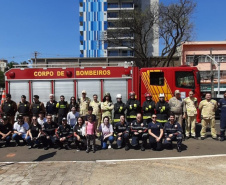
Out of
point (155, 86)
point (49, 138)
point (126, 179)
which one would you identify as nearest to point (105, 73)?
point (155, 86)

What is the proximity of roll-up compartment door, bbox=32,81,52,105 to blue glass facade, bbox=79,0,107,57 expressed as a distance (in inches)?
1998

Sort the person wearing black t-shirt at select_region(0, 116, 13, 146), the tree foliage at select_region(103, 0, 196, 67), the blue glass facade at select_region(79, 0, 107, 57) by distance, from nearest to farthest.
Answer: the person wearing black t-shirt at select_region(0, 116, 13, 146)
the tree foliage at select_region(103, 0, 196, 67)
the blue glass facade at select_region(79, 0, 107, 57)

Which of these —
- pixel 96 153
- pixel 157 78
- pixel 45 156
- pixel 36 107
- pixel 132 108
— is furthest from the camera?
pixel 157 78

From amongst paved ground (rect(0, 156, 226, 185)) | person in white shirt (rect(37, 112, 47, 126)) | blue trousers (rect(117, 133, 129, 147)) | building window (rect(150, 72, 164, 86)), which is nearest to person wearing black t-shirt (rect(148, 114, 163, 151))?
blue trousers (rect(117, 133, 129, 147))

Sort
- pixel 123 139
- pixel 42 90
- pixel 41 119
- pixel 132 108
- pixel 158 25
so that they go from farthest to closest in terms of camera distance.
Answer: pixel 158 25
pixel 42 90
pixel 41 119
pixel 132 108
pixel 123 139

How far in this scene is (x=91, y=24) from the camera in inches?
2414

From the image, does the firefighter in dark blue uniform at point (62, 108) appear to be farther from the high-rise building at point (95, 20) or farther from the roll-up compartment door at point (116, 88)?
the high-rise building at point (95, 20)

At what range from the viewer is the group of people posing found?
23.6 ft

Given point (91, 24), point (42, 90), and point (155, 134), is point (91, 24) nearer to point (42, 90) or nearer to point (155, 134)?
point (42, 90)

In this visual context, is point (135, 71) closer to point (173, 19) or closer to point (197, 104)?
point (197, 104)

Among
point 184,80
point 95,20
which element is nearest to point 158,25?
point 184,80

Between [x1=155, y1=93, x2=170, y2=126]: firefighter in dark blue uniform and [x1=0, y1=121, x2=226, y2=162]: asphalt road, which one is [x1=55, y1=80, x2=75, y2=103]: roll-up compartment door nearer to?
[x1=0, y1=121, x2=226, y2=162]: asphalt road

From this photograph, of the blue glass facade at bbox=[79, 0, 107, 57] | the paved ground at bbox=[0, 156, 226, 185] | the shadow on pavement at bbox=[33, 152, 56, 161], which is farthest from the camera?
the blue glass facade at bbox=[79, 0, 107, 57]

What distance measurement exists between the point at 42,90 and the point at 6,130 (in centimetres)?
226
